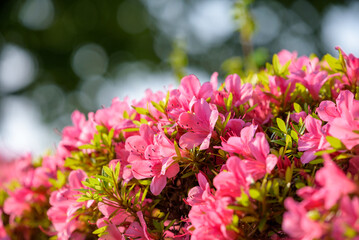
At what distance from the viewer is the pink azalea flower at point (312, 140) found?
1.11m

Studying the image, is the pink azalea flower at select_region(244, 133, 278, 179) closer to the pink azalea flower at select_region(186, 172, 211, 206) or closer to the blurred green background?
the pink azalea flower at select_region(186, 172, 211, 206)

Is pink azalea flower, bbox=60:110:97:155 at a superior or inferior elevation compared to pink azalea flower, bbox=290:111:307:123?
inferior

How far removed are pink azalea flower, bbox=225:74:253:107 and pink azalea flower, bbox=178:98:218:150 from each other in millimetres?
244

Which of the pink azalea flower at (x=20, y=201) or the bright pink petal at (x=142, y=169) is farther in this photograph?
the pink azalea flower at (x=20, y=201)

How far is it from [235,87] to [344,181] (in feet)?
2.48

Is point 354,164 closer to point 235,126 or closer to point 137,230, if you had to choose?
point 235,126

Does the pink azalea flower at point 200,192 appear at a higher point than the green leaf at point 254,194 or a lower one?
lower

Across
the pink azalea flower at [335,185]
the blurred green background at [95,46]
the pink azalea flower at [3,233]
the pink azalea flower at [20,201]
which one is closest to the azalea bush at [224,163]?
the pink azalea flower at [335,185]

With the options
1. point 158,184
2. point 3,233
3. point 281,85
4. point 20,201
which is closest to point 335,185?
point 158,184

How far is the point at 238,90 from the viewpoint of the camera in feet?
4.95

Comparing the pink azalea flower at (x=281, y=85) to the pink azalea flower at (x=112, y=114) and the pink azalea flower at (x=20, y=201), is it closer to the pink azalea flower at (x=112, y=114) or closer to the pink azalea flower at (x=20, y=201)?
the pink azalea flower at (x=112, y=114)

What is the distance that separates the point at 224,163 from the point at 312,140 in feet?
1.07

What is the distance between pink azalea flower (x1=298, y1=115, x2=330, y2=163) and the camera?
3.64ft

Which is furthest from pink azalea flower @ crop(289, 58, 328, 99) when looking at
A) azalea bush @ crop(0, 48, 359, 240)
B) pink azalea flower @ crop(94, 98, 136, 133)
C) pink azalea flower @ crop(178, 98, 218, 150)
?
pink azalea flower @ crop(94, 98, 136, 133)
